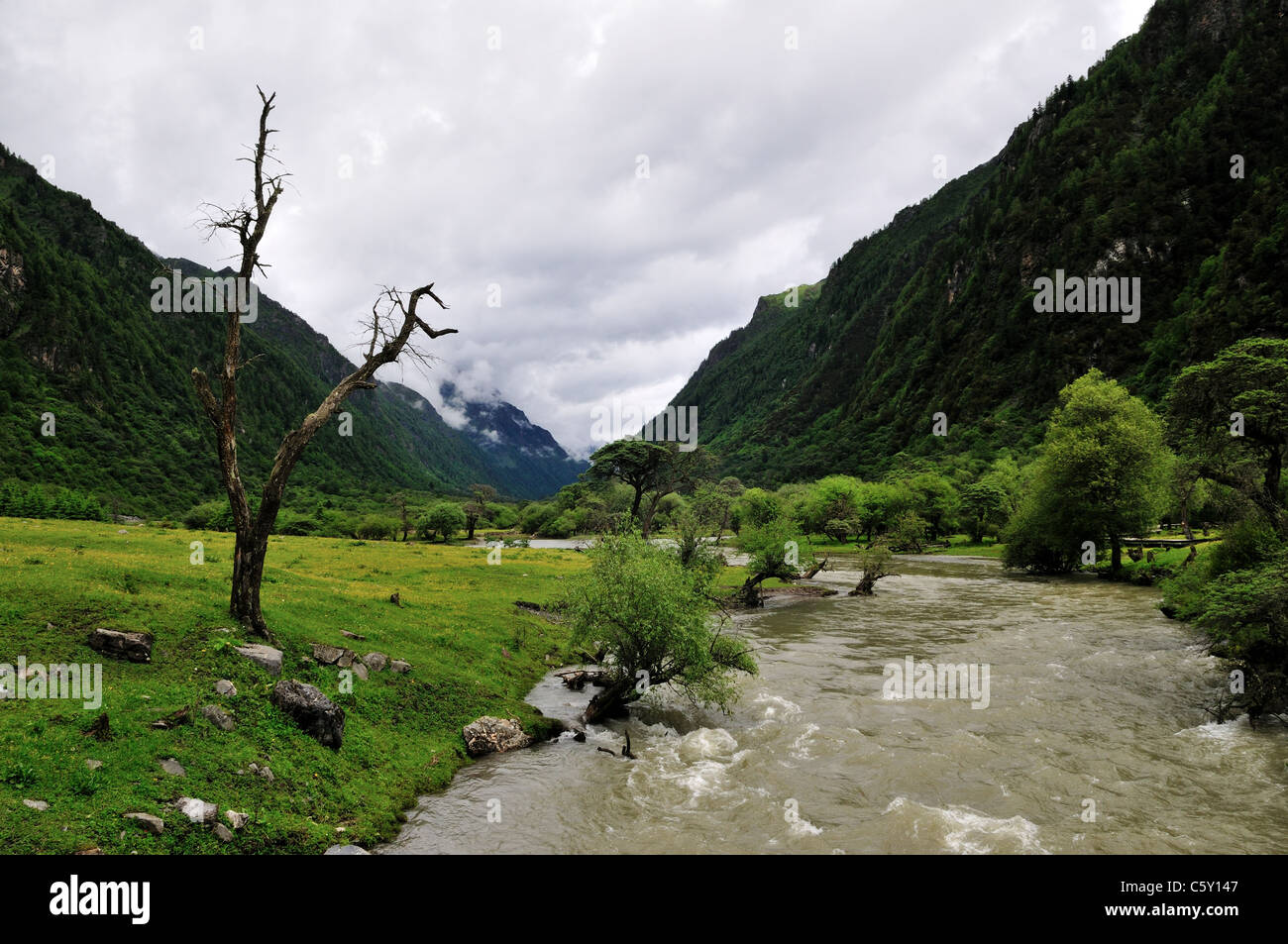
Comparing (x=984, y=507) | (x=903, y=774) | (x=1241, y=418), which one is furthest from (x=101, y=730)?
(x=984, y=507)

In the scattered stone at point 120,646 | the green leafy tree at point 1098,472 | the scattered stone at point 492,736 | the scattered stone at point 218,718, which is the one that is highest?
the green leafy tree at point 1098,472

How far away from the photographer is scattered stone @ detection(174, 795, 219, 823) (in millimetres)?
11719

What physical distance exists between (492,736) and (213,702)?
8.74m

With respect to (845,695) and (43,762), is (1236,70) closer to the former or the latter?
(845,695)

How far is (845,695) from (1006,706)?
6.65 meters

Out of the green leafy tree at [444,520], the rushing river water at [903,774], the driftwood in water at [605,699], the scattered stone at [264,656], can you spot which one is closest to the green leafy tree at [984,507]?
the rushing river water at [903,774]

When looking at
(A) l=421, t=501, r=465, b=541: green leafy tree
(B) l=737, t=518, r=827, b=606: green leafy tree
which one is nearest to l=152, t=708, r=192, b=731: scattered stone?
(B) l=737, t=518, r=827, b=606: green leafy tree

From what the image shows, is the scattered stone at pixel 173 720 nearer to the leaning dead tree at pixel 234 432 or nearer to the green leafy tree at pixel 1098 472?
the leaning dead tree at pixel 234 432

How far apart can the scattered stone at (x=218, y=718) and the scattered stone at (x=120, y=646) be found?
3108 millimetres

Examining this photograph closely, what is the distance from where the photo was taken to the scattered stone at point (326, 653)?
2014cm

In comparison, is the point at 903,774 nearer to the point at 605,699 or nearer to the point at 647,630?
the point at 647,630
